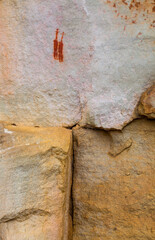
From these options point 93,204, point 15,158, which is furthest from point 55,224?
point 15,158

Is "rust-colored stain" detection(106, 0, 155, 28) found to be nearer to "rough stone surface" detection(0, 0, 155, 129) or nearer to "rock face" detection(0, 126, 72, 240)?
"rough stone surface" detection(0, 0, 155, 129)

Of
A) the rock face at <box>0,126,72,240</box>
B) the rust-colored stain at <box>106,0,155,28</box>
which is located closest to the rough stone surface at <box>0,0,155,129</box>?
the rust-colored stain at <box>106,0,155,28</box>

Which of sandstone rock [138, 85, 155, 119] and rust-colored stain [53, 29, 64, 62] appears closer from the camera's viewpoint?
sandstone rock [138, 85, 155, 119]

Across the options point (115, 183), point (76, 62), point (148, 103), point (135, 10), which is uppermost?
point (135, 10)

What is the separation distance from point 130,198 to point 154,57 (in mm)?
671

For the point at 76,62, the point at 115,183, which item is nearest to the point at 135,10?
the point at 76,62

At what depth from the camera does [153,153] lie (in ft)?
4.00

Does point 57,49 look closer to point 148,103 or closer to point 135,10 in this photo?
point 135,10

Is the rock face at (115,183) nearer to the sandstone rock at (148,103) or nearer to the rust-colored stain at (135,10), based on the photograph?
the sandstone rock at (148,103)

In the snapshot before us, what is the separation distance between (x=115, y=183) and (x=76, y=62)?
621 millimetres

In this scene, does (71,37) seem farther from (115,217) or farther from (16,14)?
(115,217)

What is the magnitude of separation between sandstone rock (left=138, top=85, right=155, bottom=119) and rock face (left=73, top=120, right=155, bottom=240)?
0.24 feet

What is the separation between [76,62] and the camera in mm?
1280

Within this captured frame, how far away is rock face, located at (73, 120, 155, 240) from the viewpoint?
4.01 feet
